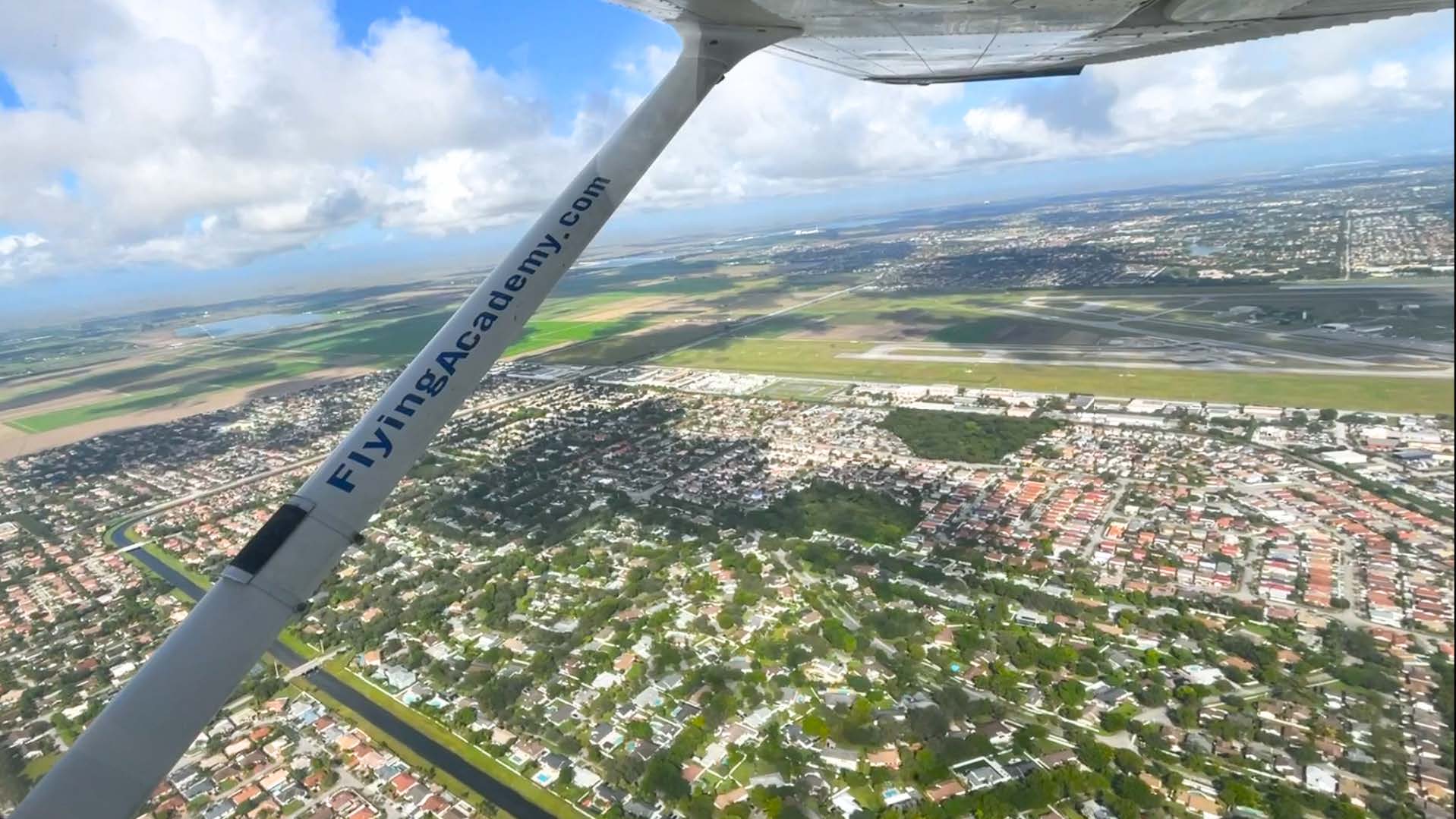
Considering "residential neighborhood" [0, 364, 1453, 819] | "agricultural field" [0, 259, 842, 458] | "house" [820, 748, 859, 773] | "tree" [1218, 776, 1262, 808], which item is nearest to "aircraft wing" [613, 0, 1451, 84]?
"residential neighborhood" [0, 364, 1453, 819]

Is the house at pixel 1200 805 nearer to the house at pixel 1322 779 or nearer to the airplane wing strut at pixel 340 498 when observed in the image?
the house at pixel 1322 779

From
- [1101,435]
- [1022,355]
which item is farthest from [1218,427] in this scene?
[1022,355]

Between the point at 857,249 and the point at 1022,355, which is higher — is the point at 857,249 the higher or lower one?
the higher one

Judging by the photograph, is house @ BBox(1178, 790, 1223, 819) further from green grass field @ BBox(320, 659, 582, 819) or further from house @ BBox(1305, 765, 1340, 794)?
green grass field @ BBox(320, 659, 582, 819)

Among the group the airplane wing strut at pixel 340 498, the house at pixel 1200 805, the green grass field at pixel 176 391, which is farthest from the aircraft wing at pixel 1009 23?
the green grass field at pixel 176 391

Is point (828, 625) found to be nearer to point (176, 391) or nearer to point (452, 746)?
point (452, 746)

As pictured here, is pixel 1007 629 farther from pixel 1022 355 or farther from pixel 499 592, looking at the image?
pixel 1022 355

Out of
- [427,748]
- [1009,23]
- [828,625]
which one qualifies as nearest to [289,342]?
[427,748]
